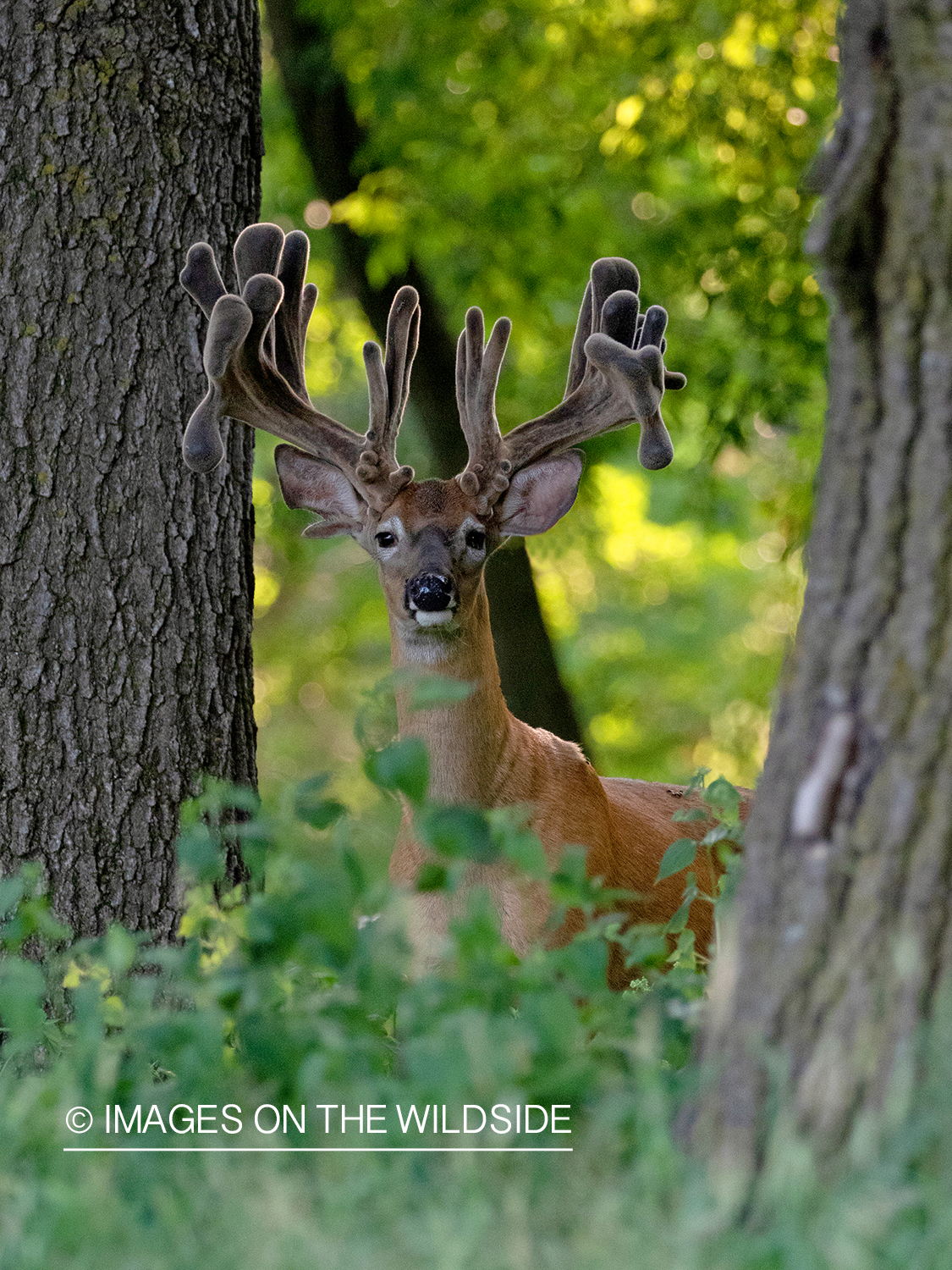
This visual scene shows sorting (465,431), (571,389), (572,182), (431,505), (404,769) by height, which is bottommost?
(404,769)

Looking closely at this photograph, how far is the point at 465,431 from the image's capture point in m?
5.32

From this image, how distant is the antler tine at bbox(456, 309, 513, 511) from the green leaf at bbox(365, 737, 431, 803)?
9.54ft

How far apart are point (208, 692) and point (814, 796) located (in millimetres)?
2396

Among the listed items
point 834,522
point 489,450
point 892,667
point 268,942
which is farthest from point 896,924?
point 489,450

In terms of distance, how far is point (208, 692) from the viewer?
4348mm

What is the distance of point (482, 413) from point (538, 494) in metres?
0.36

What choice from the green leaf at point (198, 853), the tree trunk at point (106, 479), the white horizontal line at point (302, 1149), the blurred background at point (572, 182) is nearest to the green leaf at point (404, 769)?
the green leaf at point (198, 853)

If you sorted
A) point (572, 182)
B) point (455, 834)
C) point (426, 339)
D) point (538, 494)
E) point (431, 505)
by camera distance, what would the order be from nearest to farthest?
point (455, 834) → point (431, 505) → point (538, 494) → point (426, 339) → point (572, 182)

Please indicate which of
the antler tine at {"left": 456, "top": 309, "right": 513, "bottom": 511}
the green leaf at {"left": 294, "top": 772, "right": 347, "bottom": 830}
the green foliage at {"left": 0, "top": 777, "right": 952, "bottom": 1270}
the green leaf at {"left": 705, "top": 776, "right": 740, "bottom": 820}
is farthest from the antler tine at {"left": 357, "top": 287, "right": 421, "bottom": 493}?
the green leaf at {"left": 294, "top": 772, "right": 347, "bottom": 830}

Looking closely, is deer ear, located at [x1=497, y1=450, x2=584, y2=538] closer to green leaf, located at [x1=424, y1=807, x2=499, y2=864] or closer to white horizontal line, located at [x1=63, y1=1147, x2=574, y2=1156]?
green leaf, located at [x1=424, y1=807, x2=499, y2=864]

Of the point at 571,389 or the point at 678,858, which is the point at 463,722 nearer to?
the point at 571,389

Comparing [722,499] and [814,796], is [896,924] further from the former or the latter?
[722,499]

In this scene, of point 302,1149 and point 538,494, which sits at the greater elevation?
point 538,494

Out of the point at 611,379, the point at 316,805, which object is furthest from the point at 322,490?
the point at 316,805
